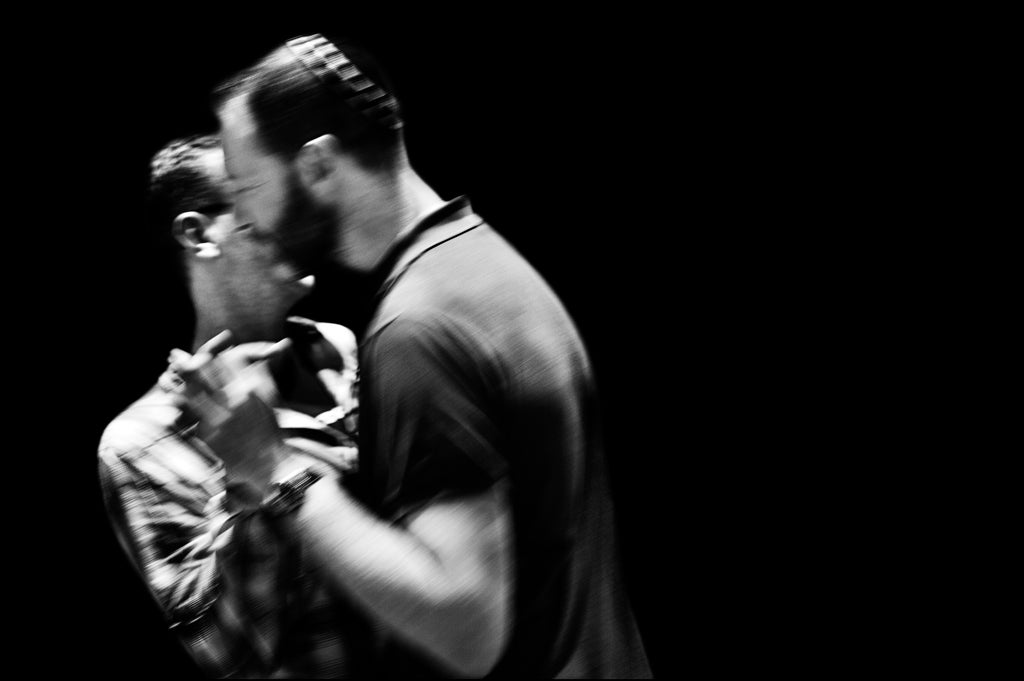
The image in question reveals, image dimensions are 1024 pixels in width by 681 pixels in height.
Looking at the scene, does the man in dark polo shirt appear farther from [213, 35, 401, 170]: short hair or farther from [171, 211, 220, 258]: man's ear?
[171, 211, 220, 258]: man's ear

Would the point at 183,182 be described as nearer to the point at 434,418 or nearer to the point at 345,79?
the point at 345,79

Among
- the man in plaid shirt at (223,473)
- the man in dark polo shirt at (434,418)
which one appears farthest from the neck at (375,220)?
the man in plaid shirt at (223,473)

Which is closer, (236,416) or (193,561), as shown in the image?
(236,416)

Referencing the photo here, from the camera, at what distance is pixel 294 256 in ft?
6.00

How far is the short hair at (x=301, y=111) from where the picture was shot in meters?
1.78

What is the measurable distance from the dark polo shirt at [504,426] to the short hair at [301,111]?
135mm

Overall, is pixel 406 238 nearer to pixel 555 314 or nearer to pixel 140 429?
pixel 555 314

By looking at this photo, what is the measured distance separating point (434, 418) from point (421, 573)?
0.20 metres

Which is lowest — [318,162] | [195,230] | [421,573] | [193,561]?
[193,561]

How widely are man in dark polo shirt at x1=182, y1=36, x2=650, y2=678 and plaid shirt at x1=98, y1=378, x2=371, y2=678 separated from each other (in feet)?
0.30

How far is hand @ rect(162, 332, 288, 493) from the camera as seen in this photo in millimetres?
1751

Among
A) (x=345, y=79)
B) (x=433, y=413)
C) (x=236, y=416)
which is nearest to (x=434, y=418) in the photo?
(x=433, y=413)

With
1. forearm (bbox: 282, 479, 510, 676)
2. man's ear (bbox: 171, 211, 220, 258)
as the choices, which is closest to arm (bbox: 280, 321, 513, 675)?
forearm (bbox: 282, 479, 510, 676)

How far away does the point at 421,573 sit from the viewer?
1675 millimetres
